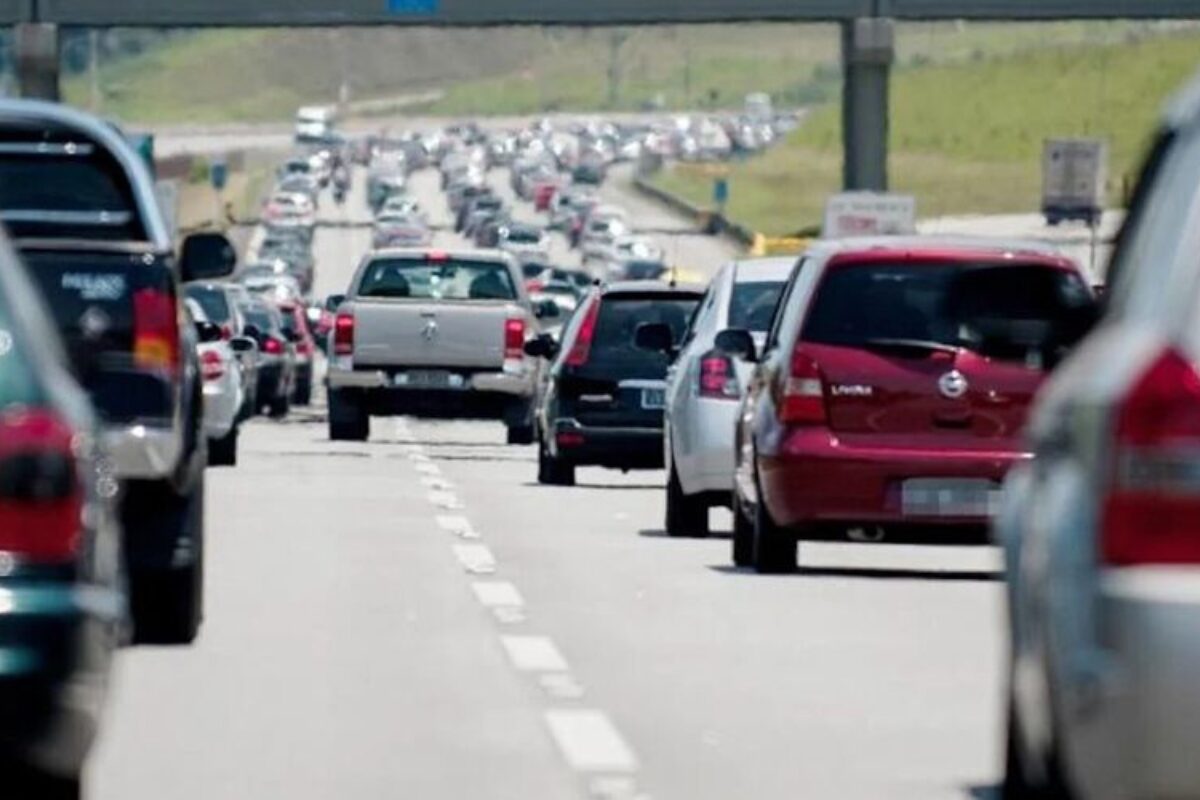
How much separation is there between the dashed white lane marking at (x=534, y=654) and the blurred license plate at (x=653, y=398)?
1410 centimetres

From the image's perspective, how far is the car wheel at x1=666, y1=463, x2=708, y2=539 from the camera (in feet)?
79.6

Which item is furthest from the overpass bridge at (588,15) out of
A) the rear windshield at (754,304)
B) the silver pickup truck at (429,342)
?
the rear windshield at (754,304)

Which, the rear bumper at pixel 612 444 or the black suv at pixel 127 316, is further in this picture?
the rear bumper at pixel 612 444

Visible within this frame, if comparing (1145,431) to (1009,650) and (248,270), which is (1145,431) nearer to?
(1009,650)

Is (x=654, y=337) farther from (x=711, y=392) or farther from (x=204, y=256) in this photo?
(x=204, y=256)

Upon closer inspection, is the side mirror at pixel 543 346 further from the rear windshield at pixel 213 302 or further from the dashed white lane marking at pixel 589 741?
the dashed white lane marking at pixel 589 741

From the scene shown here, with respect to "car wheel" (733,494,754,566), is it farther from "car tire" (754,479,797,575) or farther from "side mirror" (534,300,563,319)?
"side mirror" (534,300,563,319)

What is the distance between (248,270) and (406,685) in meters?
91.9

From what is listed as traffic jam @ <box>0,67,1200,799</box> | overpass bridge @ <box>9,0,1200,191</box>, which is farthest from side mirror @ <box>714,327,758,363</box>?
overpass bridge @ <box>9,0,1200,191</box>

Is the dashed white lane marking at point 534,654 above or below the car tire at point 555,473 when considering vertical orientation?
above

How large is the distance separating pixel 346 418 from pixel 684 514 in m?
16.2

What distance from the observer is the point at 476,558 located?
2164 centimetres

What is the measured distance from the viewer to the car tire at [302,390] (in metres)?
58.6

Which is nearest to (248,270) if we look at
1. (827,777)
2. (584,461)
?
(584,461)
